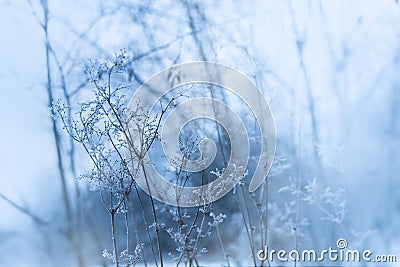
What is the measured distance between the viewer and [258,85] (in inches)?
71.9

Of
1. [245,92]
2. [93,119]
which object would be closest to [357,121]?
[245,92]

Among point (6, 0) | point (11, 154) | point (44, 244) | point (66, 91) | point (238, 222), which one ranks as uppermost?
point (6, 0)

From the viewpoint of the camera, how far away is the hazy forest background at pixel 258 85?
1785mm

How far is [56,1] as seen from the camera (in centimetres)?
182

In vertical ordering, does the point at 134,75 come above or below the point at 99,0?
below

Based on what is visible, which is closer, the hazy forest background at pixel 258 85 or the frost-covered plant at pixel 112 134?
the frost-covered plant at pixel 112 134

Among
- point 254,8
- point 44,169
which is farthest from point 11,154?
point 254,8

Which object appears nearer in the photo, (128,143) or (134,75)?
(128,143)

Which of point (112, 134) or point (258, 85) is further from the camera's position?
point (258, 85)

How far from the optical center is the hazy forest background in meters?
1.79

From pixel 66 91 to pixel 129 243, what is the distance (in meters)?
0.56

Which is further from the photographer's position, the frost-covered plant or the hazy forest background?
the hazy forest background

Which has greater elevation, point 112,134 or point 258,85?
point 258,85

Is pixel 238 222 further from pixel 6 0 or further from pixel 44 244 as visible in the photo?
pixel 6 0
